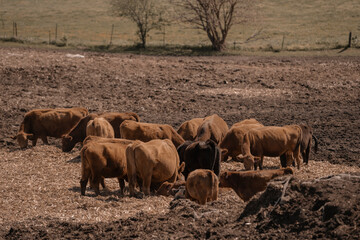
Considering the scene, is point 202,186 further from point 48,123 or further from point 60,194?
point 48,123

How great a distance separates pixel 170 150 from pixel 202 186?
1.76m

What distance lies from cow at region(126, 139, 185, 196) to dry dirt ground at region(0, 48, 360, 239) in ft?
1.88

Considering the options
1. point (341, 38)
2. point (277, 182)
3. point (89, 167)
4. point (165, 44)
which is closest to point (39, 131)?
point (89, 167)

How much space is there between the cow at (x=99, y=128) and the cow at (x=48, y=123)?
6.60ft

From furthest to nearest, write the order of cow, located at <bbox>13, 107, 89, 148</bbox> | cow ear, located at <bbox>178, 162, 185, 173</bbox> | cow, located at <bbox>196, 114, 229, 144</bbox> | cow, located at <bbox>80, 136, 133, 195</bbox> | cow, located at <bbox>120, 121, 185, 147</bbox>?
cow, located at <bbox>13, 107, 89, 148</bbox> → cow, located at <bbox>196, 114, 229, 144</bbox> → cow, located at <bbox>120, 121, 185, 147</bbox> → cow ear, located at <bbox>178, 162, 185, 173</bbox> → cow, located at <bbox>80, 136, 133, 195</bbox>

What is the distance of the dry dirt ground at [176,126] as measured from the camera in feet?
26.9

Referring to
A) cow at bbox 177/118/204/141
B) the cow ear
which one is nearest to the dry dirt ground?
the cow ear

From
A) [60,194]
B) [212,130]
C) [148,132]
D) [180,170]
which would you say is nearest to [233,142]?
[212,130]

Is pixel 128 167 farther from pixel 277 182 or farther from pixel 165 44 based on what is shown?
pixel 165 44

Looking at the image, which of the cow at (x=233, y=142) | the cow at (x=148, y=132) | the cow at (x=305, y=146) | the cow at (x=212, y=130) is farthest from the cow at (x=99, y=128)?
the cow at (x=305, y=146)

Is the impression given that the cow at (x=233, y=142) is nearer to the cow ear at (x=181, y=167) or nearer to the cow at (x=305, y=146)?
the cow at (x=305, y=146)

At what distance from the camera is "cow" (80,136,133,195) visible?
1155 cm

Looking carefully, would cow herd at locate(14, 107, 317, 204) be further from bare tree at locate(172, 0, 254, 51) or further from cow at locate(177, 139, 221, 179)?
bare tree at locate(172, 0, 254, 51)

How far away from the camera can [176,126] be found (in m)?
18.0
